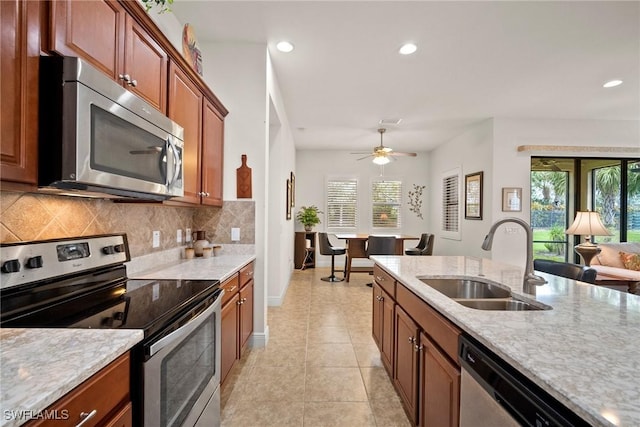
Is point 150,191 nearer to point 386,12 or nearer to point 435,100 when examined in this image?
point 386,12

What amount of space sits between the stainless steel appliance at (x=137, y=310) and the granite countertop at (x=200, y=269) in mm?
141

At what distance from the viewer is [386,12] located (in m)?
2.41

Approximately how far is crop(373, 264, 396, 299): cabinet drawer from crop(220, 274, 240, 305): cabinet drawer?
1.11 metres

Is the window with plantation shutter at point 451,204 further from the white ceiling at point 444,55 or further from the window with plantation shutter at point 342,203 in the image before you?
the window with plantation shutter at point 342,203

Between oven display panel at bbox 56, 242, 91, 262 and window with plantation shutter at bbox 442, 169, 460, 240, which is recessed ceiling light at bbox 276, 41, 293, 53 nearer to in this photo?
oven display panel at bbox 56, 242, 91, 262

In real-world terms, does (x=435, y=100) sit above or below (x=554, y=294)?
above

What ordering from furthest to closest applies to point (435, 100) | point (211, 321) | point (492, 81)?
1. point (435, 100)
2. point (492, 81)
3. point (211, 321)

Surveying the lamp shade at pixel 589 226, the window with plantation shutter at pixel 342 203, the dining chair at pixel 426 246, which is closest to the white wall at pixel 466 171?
the dining chair at pixel 426 246

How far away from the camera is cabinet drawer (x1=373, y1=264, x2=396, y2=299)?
2.09 metres

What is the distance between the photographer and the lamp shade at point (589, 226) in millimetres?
3957

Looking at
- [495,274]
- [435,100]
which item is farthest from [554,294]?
[435,100]

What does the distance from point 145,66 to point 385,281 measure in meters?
2.05

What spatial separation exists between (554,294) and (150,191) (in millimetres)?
2035

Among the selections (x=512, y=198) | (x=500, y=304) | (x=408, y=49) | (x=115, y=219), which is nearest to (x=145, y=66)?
(x=115, y=219)
